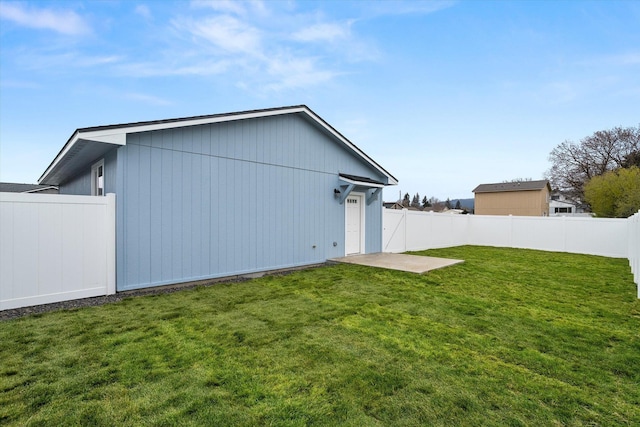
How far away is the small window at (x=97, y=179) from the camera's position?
658cm

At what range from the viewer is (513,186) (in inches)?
1287

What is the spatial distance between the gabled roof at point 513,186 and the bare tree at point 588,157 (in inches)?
187

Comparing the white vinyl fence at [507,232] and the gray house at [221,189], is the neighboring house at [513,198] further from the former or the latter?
the gray house at [221,189]

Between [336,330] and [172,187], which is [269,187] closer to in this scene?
[172,187]

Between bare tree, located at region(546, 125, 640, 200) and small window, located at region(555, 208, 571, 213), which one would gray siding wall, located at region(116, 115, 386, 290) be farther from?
small window, located at region(555, 208, 571, 213)

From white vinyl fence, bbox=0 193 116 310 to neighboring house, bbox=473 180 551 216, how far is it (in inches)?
1389

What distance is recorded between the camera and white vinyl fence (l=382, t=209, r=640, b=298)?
40.0 feet

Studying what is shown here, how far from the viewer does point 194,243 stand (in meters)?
6.31

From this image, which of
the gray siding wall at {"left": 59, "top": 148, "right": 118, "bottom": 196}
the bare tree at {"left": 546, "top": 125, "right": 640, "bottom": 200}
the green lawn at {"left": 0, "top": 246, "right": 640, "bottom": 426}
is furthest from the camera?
the bare tree at {"left": 546, "top": 125, "right": 640, "bottom": 200}

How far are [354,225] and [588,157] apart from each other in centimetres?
3773

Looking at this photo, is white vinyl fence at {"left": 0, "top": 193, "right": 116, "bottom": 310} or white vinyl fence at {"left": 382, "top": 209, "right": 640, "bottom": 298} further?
white vinyl fence at {"left": 382, "top": 209, "right": 640, "bottom": 298}

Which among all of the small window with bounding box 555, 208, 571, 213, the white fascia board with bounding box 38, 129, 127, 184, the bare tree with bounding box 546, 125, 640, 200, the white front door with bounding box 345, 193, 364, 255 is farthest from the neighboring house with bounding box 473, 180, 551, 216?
the white fascia board with bounding box 38, 129, 127, 184

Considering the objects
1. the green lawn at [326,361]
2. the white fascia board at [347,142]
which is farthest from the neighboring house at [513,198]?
the green lawn at [326,361]

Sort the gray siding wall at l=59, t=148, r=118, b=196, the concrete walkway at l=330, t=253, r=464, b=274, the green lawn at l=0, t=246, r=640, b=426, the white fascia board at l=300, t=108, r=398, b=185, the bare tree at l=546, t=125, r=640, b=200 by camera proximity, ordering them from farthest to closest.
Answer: the bare tree at l=546, t=125, r=640, b=200
the white fascia board at l=300, t=108, r=398, b=185
the concrete walkway at l=330, t=253, r=464, b=274
the gray siding wall at l=59, t=148, r=118, b=196
the green lawn at l=0, t=246, r=640, b=426
